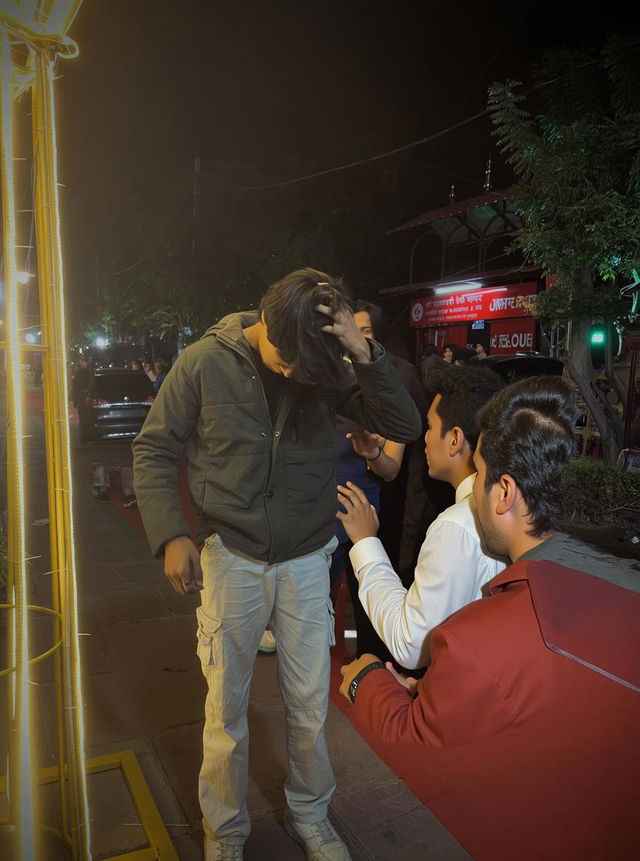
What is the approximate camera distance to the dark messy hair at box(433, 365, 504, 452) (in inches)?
102

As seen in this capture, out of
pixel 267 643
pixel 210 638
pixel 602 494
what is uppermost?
pixel 210 638

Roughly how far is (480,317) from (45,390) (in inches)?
562

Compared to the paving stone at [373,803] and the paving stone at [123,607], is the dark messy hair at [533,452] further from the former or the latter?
the paving stone at [123,607]

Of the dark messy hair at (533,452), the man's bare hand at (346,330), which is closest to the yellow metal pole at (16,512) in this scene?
the man's bare hand at (346,330)

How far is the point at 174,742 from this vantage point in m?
3.14

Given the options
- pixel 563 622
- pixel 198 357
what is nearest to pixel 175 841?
pixel 198 357

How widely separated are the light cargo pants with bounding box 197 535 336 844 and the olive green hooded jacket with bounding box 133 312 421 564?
10cm

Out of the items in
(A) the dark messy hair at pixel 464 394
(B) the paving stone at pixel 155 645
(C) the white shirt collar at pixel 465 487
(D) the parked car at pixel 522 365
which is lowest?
(B) the paving stone at pixel 155 645

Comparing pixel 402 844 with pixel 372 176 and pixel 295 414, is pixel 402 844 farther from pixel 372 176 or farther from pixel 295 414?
pixel 372 176

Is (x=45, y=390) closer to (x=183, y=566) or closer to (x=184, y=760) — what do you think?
(x=183, y=566)

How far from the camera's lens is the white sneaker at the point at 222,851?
88.7 inches

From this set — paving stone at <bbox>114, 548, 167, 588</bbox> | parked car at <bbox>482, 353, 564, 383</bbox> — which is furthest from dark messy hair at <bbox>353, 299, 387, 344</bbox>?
parked car at <bbox>482, 353, 564, 383</bbox>


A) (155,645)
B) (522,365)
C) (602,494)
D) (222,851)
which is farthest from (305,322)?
(522,365)

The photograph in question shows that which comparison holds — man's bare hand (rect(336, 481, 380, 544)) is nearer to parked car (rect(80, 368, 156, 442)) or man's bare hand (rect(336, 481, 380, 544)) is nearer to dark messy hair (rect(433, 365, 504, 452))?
dark messy hair (rect(433, 365, 504, 452))
